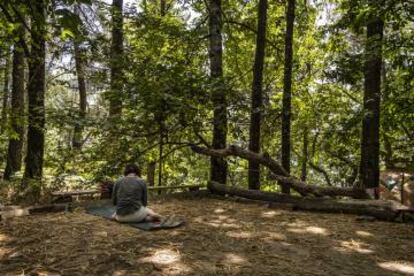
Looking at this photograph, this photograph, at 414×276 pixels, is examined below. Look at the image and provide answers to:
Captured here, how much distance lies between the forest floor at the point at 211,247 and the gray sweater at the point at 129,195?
1.20 feet

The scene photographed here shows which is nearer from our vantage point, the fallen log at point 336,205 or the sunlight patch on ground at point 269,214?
the fallen log at point 336,205

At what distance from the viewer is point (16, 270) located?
5.19 metres

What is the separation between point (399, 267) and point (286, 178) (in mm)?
5396

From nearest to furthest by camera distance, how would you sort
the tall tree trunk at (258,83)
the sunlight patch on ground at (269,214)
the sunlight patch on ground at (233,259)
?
the sunlight patch on ground at (233,259) < the sunlight patch on ground at (269,214) < the tall tree trunk at (258,83)

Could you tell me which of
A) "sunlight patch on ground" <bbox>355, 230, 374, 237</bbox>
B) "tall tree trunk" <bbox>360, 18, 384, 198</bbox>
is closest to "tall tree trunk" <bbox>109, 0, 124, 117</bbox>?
"sunlight patch on ground" <bbox>355, 230, 374, 237</bbox>

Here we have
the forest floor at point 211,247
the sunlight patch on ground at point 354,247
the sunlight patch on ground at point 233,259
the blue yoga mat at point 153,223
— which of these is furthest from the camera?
the blue yoga mat at point 153,223

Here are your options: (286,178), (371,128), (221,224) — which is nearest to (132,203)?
(221,224)

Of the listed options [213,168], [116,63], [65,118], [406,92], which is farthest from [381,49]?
[65,118]

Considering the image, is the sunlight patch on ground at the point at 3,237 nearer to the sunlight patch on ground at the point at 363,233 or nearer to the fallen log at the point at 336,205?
the sunlight patch on ground at the point at 363,233

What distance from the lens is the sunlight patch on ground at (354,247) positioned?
630cm

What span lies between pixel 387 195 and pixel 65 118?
10864 millimetres

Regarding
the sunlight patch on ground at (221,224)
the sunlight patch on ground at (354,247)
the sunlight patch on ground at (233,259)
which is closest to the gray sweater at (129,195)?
the sunlight patch on ground at (221,224)

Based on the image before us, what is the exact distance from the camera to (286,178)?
10938mm

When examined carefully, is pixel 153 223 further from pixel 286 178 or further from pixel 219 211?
pixel 286 178
